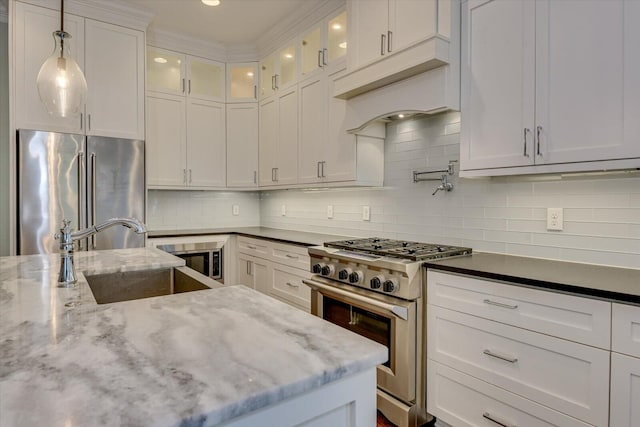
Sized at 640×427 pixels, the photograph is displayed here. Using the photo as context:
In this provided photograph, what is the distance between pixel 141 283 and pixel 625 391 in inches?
80.4

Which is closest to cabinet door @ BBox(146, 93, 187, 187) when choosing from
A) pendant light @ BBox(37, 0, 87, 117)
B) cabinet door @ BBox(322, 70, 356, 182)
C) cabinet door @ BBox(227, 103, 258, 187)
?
cabinet door @ BBox(227, 103, 258, 187)

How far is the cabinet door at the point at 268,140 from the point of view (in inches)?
151

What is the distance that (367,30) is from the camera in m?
2.54

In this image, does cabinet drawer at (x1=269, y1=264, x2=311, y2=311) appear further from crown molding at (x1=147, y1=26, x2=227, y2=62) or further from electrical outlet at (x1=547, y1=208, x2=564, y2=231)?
crown molding at (x1=147, y1=26, x2=227, y2=62)

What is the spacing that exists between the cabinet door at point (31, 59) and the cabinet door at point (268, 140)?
5.65ft

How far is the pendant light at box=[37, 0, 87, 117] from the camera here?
1748 mm

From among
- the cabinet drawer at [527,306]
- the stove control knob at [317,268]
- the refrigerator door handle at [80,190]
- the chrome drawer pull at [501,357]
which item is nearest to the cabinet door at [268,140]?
the stove control knob at [317,268]

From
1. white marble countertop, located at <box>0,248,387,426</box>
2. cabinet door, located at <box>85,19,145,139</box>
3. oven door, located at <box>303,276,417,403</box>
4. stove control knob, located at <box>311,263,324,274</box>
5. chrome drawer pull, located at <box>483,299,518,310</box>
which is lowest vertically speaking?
oven door, located at <box>303,276,417,403</box>

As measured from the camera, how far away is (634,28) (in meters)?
1.51

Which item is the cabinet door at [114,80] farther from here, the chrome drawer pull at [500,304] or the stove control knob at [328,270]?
the chrome drawer pull at [500,304]

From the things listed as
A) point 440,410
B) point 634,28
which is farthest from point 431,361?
point 634,28

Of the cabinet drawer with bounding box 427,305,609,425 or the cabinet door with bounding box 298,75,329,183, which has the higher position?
the cabinet door with bounding box 298,75,329,183

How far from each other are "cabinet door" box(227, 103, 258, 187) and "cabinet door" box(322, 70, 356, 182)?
126 centimetres

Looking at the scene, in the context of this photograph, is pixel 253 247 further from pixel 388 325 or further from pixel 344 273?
pixel 388 325
